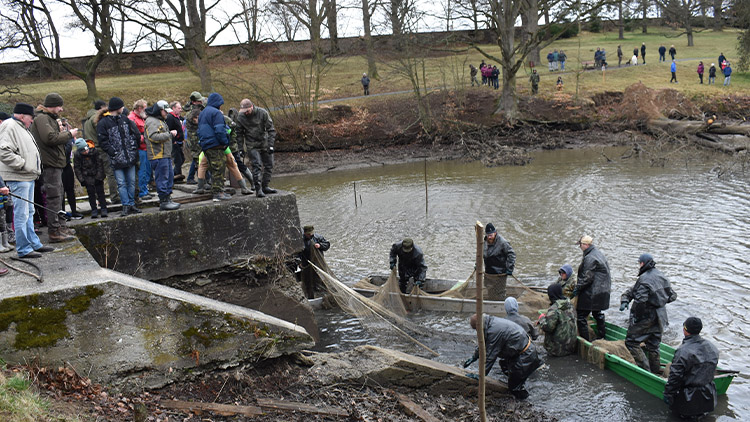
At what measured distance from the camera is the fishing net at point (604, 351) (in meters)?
8.54

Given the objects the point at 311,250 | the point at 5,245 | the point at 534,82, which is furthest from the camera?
the point at 534,82

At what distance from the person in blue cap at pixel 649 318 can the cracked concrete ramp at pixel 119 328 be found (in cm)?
487

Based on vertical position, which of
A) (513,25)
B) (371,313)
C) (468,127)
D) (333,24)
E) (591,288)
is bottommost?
(371,313)

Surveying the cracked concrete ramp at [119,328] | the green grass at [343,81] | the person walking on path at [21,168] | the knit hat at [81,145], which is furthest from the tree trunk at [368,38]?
the cracked concrete ramp at [119,328]

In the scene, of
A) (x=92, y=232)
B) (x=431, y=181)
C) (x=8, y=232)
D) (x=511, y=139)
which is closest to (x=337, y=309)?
(x=92, y=232)

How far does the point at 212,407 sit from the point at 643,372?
5486 mm

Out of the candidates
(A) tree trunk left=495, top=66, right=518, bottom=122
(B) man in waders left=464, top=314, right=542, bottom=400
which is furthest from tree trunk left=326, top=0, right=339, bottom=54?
(B) man in waders left=464, top=314, right=542, bottom=400

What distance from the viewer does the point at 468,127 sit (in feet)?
112

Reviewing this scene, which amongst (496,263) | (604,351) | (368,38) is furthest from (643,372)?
(368,38)

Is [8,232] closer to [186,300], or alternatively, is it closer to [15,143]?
[15,143]

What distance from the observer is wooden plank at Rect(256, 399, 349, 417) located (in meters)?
6.29

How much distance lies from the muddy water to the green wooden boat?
143 millimetres

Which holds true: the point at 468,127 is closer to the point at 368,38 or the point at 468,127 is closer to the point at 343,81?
the point at 368,38

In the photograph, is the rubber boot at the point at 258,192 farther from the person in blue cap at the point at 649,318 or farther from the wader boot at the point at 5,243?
the person in blue cap at the point at 649,318
